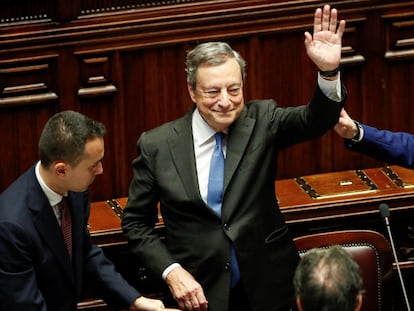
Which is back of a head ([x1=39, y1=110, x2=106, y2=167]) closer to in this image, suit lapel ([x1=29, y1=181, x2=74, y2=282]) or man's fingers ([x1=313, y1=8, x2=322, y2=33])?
suit lapel ([x1=29, y1=181, x2=74, y2=282])

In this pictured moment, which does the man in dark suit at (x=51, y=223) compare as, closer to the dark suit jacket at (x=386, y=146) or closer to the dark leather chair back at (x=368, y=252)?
the dark leather chair back at (x=368, y=252)

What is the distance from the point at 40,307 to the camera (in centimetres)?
327

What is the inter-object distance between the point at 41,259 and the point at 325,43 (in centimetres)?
97

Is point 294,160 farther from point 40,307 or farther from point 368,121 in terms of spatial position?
point 40,307

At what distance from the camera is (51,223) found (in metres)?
3.36

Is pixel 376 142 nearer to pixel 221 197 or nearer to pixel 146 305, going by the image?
pixel 221 197

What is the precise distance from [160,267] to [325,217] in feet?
2.94

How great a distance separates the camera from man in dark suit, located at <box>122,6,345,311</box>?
351 cm

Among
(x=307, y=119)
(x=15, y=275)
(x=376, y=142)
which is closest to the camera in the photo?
(x=15, y=275)

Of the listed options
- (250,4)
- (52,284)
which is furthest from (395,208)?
(52,284)

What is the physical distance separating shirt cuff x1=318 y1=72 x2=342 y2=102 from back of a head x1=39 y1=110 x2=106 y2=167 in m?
0.64

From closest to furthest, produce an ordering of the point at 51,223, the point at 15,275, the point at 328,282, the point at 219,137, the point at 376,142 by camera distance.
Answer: the point at 328,282 < the point at 15,275 < the point at 51,223 < the point at 219,137 < the point at 376,142

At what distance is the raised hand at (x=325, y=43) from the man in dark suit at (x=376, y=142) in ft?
1.08

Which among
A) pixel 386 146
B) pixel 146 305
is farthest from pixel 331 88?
pixel 146 305
